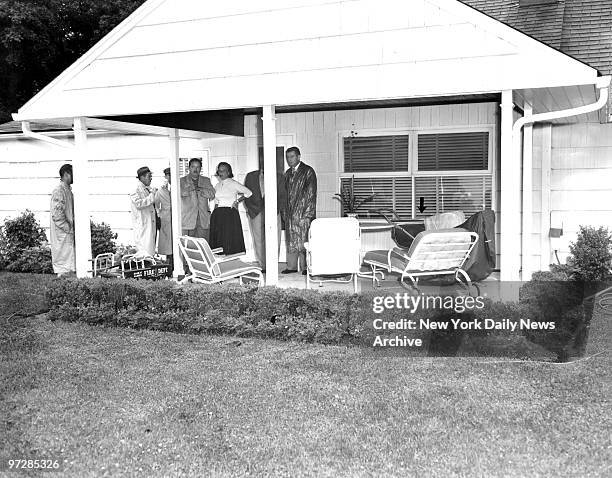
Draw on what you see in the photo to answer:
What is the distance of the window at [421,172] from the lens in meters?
10.8

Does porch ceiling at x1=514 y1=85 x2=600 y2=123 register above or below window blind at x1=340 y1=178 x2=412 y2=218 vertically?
above

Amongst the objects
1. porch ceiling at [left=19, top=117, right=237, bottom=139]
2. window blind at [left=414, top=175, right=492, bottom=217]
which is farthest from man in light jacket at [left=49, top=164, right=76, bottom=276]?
window blind at [left=414, top=175, right=492, bottom=217]

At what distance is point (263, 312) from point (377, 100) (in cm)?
270

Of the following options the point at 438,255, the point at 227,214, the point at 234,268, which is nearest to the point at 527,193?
the point at 438,255

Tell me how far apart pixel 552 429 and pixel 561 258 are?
20.4 ft

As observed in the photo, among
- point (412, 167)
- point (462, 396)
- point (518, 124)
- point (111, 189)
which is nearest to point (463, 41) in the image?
point (518, 124)

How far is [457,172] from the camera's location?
35.5 ft

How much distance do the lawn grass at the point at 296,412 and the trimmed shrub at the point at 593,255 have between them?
11.1ft

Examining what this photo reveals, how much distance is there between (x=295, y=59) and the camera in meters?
7.77

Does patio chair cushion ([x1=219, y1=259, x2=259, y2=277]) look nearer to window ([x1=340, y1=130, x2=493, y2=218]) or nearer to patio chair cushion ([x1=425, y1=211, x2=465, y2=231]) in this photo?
patio chair cushion ([x1=425, y1=211, x2=465, y2=231])

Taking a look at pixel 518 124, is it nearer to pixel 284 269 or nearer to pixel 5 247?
pixel 284 269

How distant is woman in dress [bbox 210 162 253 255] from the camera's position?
10.7 meters

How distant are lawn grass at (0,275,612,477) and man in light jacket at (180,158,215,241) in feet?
12.6

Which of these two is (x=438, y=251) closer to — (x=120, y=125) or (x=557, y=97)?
(x=557, y=97)
